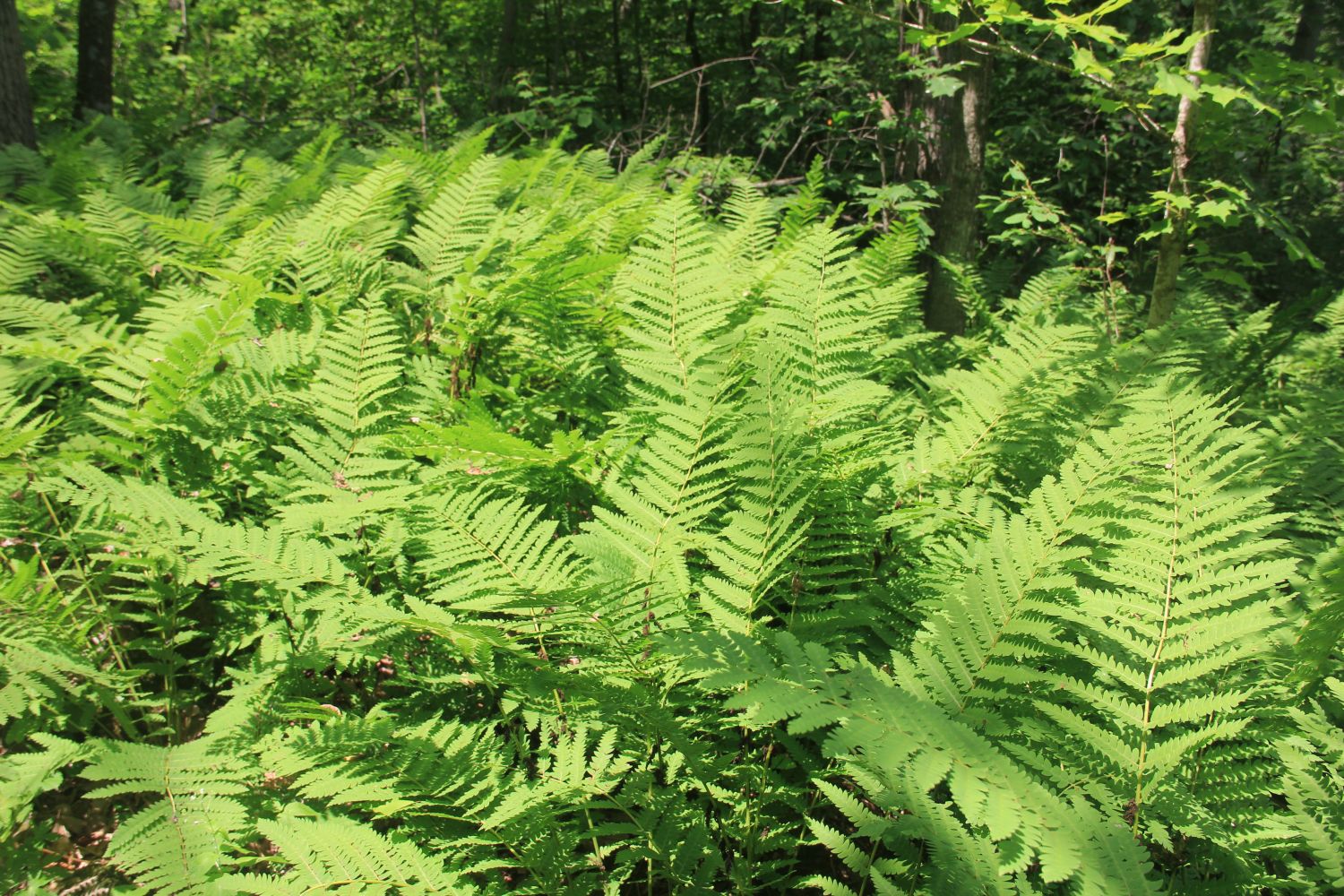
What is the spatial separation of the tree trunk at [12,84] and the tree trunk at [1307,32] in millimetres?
12032

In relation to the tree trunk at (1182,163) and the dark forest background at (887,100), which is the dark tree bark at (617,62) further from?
the tree trunk at (1182,163)

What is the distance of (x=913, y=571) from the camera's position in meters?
1.79

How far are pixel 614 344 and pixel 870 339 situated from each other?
84 centimetres

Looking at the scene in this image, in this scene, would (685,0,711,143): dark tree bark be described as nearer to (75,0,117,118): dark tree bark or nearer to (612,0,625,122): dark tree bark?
(612,0,625,122): dark tree bark

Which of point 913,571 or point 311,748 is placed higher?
point 913,571

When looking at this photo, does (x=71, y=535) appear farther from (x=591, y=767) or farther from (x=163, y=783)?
(x=591, y=767)

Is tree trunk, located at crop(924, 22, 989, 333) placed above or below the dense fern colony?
above

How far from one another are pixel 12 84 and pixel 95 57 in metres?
1.68

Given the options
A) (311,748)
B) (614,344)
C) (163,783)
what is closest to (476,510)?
(311,748)

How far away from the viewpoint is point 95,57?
18.0 feet

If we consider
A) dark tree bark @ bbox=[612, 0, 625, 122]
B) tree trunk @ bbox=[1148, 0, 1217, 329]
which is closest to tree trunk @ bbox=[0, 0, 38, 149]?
tree trunk @ bbox=[1148, 0, 1217, 329]

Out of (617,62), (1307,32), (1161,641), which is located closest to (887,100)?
(1161,641)

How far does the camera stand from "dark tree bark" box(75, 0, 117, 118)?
539 centimetres

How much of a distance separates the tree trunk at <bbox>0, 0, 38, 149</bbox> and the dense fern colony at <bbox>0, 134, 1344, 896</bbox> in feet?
7.05
